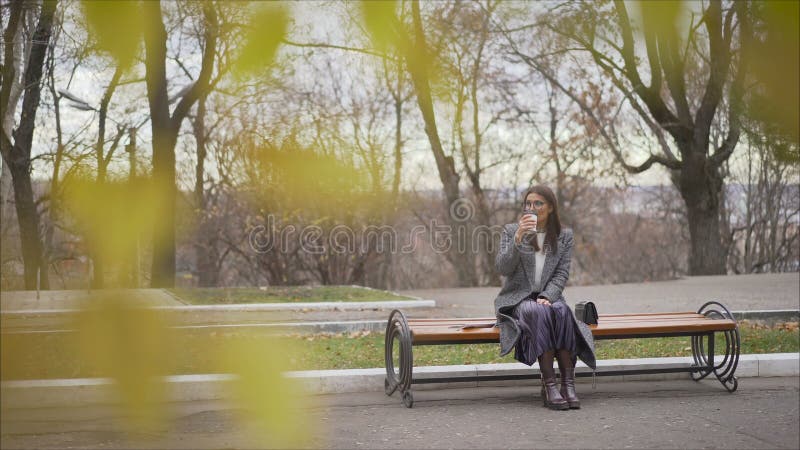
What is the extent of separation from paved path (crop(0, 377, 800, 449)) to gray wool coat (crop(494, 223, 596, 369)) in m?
0.43

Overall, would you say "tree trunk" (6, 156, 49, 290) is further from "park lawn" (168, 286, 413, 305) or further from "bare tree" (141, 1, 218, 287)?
"park lawn" (168, 286, 413, 305)

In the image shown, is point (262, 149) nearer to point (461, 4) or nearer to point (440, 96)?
Result: point (440, 96)

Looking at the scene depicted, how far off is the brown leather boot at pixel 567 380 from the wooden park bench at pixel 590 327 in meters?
0.36

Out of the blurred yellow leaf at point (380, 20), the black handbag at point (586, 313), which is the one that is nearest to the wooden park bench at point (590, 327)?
the black handbag at point (586, 313)

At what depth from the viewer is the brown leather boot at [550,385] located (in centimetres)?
551

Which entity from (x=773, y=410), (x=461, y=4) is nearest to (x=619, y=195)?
(x=773, y=410)

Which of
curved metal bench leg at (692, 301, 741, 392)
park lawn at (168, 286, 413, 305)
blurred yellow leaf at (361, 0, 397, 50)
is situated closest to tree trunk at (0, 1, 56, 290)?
blurred yellow leaf at (361, 0, 397, 50)

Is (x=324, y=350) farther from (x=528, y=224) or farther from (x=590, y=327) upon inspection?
(x=528, y=224)

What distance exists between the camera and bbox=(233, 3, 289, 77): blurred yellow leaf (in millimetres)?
721

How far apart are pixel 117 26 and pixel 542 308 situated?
5.08 meters

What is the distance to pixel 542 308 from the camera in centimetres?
561

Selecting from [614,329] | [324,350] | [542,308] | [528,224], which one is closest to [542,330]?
[542,308]

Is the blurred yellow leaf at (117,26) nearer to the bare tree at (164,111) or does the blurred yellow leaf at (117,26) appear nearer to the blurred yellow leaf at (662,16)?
the bare tree at (164,111)

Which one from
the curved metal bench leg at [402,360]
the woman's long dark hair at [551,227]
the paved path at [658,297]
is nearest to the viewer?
the curved metal bench leg at [402,360]
